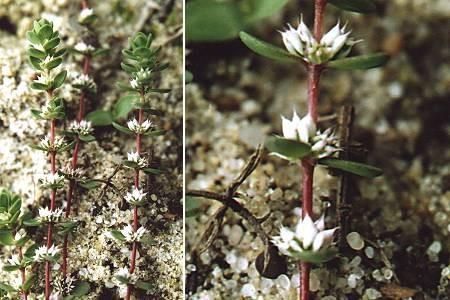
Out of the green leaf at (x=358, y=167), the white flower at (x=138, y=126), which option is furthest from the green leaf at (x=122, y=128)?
the green leaf at (x=358, y=167)

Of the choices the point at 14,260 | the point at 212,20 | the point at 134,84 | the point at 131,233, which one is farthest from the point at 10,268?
the point at 212,20

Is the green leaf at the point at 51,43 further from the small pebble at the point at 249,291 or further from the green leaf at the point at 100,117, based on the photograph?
the small pebble at the point at 249,291

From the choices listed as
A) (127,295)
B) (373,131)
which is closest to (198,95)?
(373,131)

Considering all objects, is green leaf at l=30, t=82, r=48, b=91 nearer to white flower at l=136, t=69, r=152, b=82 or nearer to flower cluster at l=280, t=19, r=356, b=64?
white flower at l=136, t=69, r=152, b=82

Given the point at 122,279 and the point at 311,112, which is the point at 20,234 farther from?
the point at 311,112

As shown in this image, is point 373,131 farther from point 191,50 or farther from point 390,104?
point 191,50

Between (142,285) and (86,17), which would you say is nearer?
(142,285)
